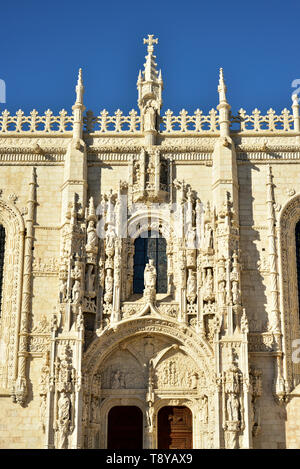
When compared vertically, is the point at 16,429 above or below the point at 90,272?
below

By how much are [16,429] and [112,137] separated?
976 centimetres

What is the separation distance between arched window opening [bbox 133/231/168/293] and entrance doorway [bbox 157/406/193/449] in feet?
12.2

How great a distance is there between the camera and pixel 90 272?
26109 millimetres

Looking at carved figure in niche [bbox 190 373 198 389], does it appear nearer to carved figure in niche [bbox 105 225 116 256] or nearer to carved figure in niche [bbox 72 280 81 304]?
carved figure in niche [bbox 72 280 81 304]

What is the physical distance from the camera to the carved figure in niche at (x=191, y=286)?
1019 inches

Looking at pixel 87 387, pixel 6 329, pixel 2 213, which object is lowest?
pixel 87 387

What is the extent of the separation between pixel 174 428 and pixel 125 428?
57.7 inches

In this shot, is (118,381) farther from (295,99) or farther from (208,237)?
(295,99)

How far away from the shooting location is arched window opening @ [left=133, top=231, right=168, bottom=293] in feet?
87.9

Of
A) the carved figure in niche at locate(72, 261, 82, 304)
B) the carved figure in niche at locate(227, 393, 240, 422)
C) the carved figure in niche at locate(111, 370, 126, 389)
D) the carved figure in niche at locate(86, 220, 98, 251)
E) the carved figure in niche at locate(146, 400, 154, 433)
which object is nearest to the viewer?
the carved figure in niche at locate(227, 393, 240, 422)

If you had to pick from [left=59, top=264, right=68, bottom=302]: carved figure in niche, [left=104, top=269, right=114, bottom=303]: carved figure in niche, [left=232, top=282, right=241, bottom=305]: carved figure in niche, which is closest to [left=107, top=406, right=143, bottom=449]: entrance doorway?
[left=104, top=269, right=114, bottom=303]: carved figure in niche

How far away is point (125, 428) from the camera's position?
2553cm

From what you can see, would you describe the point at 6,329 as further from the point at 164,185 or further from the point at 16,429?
the point at 164,185
